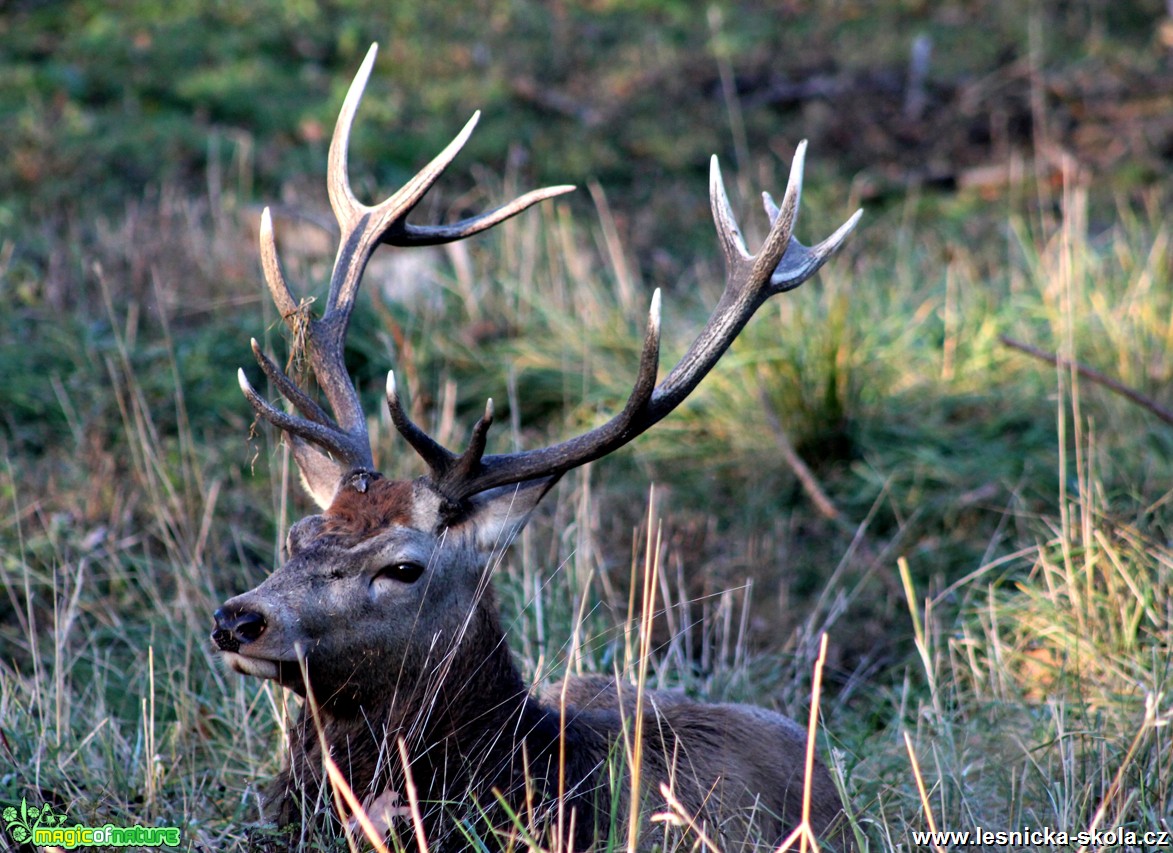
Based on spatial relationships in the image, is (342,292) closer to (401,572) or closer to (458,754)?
(401,572)

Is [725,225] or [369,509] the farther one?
[725,225]

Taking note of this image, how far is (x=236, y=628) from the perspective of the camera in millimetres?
3047

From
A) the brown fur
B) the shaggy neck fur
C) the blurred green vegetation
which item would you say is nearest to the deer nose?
the brown fur

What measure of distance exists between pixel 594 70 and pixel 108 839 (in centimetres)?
1014

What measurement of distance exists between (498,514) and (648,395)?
51cm

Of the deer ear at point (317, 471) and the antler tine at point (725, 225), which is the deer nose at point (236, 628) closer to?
the deer ear at point (317, 471)

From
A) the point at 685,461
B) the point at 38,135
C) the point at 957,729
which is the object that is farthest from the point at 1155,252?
the point at 38,135

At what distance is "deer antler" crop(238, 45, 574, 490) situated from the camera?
3.62 meters

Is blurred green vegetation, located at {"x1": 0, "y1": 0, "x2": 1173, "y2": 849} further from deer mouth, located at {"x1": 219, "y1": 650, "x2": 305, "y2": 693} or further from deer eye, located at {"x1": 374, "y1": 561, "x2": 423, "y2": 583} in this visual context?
deer eye, located at {"x1": 374, "y1": 561, "x2": 423, "y2": 583}

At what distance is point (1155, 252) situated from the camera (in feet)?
23.5

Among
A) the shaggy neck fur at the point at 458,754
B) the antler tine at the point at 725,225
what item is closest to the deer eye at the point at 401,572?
the shaggy neck fur at the point at 458,754

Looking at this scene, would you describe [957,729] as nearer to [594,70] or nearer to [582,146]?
[582,146]

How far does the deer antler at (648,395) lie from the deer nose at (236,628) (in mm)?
590

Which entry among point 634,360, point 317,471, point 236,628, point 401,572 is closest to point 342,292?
point 317,471
